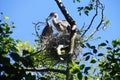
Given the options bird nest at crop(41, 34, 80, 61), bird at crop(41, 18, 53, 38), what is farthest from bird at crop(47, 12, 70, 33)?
bird nest at crop(41, 34, 80, 61)

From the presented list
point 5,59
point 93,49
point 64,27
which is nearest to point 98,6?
point 64,27

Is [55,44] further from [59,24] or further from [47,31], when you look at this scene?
[59,24]

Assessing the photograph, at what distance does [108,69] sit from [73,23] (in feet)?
10.4

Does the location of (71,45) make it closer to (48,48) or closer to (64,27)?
(48,48)

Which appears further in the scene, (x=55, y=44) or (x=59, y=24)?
(x=59, y=24)

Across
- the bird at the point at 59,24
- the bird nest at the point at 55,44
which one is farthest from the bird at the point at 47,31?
the bird nest at the point at 55,44

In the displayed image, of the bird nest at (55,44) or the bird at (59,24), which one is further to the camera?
the bird at (59,24)

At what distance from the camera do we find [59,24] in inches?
421

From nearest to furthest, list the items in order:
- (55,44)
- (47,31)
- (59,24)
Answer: (55,44)
(47,31)
(59,24)

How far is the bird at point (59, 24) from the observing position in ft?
33.8

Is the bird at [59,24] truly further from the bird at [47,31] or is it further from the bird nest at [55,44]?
the bird nest at [55,44]

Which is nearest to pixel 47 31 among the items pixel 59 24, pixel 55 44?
pixel 59 24

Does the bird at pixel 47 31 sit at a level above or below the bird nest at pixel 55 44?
above

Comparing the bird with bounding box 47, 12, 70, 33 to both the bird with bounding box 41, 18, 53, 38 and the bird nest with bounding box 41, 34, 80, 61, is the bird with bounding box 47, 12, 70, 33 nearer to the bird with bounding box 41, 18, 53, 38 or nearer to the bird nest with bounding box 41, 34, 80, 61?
the bird with bounding box 41, 18, 53, 38
